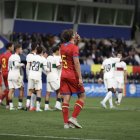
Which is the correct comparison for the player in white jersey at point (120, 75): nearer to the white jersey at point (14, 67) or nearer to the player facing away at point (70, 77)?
the white jersey at point (14, 67)

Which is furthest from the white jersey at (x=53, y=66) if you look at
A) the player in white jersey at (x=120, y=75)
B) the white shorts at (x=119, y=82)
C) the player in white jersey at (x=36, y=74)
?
the white shorts at (x=119, y=82)

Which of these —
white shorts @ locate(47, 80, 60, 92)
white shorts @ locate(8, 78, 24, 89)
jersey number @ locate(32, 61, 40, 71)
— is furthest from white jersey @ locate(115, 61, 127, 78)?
jersey number @ locate(32, 61, 40, 71)

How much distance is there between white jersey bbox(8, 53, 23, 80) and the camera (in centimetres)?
2528

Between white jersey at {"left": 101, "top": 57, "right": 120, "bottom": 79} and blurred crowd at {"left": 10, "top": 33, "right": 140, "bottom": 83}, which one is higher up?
white jersey at {"left": 101, "top": 57, "right": 120, "bottom": 79}

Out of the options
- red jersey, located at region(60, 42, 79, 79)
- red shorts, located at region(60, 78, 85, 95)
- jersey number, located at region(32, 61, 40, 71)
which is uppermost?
red jersey, located at region(60, 42, 79, 79)

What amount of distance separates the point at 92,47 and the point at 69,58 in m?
33.3

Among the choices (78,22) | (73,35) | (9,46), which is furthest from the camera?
(78,22)

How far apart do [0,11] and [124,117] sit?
1266 inches

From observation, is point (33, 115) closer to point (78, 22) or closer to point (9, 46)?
point (9, 46)

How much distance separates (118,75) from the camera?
3225 cm

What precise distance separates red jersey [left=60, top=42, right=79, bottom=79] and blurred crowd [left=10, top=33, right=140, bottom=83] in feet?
86.5

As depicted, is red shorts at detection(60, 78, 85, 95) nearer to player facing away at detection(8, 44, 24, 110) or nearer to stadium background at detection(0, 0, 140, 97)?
player facing away at detection(8, 44, 24, 110)

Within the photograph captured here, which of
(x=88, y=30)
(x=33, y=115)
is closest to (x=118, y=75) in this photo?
(x=33, y=115)

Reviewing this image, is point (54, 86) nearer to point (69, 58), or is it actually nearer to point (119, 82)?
point (119, 82)
